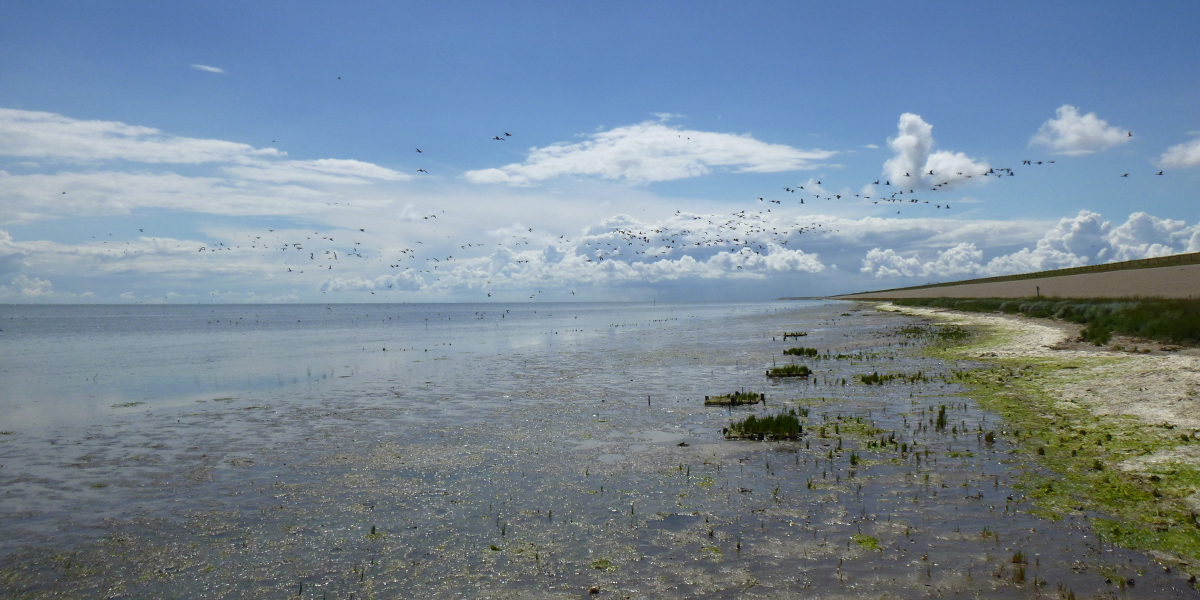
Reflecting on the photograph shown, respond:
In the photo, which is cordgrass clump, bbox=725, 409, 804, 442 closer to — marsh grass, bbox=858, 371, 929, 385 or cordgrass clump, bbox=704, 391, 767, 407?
cordgrass clump, bbox=704, 391, 767, 407

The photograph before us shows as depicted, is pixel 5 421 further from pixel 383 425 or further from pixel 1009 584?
pixel 1009 584

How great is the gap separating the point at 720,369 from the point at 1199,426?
73.0ft

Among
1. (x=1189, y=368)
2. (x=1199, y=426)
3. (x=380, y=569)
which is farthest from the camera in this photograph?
(x=1189, y=368)

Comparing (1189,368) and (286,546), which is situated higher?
(1189,368)

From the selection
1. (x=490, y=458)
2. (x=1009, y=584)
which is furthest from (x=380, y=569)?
(x=1009, y=584)

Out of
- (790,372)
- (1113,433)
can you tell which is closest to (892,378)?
(790,372)

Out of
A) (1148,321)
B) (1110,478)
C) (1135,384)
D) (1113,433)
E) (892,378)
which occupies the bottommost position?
(892,378)

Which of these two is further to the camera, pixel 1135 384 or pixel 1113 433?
pixel 1135 384

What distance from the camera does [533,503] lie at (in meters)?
13.9

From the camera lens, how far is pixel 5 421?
26281 millimetres

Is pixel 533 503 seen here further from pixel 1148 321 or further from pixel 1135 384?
pixel 1148 321

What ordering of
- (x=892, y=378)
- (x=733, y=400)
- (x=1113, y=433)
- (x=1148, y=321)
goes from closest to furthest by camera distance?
(x=1113, y=433) < (x=733, y=400) < (x=892, y=378) < (x=1148, y=321)

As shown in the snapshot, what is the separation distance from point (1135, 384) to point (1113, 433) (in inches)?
288

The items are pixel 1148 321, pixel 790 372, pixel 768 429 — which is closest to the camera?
pixel 768 429
